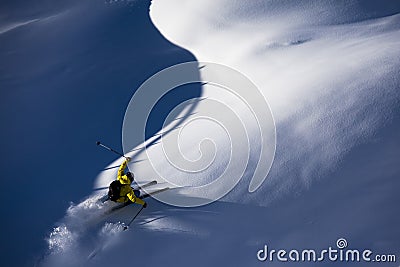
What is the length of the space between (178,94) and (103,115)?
137 cm

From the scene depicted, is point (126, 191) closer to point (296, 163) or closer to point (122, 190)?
point (122, 190)

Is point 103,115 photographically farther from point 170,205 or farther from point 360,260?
point 360,260

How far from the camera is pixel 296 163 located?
20.6ft

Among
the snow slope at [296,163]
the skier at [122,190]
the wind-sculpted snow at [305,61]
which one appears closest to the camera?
the snow slope at [296,163]

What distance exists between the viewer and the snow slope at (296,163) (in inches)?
221

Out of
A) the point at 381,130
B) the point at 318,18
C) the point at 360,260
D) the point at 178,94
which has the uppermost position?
the point at 318,18

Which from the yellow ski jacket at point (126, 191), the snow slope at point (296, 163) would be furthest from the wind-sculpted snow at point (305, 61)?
the yellow ski jacket at point (126, 191)

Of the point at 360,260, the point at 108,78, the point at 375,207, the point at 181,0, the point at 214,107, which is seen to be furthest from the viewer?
the point at 181,0

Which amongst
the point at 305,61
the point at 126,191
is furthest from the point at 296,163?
the point at 126,191

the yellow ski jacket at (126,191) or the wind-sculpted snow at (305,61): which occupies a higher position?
the wind-sculpted snow at (305,61)

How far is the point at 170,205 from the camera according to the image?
615cm

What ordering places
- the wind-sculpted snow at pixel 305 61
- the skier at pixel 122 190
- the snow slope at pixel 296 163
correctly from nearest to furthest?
the snow slope at pixel 296 163 < the skier at pixel 122 190 < the wind-sculpted snow at pixel 305 61

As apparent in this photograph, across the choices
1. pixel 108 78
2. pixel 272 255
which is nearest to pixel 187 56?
pixel 108 78

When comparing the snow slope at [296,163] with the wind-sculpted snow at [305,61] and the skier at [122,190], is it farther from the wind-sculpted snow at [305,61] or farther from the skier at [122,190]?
the skier at [122,190]
